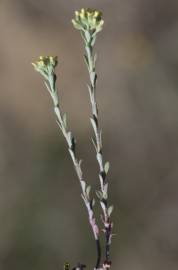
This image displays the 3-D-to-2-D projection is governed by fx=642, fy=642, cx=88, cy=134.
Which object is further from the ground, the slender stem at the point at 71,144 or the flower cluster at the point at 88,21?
the flower cluster at the point at 88,21

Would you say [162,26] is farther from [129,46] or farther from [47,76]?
[47,76]

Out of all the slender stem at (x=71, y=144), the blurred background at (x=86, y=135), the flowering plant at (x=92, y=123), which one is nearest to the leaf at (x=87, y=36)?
the flowering plant at (x=92, y=123)

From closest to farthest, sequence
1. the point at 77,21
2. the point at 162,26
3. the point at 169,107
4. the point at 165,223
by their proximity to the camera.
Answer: the point at 77,21 < the point at 165,223 < the point at 169,107 < the point at 162,26

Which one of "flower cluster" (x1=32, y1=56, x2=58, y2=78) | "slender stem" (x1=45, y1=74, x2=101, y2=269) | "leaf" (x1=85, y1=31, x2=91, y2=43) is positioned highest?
"leaf" (x1=85, y1=31, x2=91, y2=43)

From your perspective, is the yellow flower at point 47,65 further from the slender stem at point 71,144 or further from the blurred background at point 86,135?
the blurred background at point 86,135

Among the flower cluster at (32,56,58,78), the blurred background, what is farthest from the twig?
the blurred background

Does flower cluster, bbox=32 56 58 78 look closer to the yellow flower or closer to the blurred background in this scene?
the yellow flower

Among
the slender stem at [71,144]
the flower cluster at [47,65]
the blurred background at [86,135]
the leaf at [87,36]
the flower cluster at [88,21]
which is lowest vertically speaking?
the blurred background at [86,135]

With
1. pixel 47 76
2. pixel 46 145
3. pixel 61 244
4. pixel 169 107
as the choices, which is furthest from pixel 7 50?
pixel 47 76
